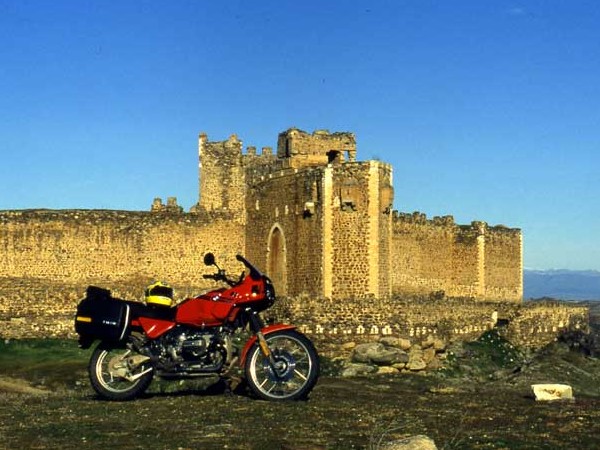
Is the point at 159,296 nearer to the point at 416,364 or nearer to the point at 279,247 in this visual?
the point at 416,364

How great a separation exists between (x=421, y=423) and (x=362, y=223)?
22.1m

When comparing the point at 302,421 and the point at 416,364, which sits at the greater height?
the point at 302,421

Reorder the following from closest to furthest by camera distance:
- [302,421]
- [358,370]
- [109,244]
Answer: [302,421] → [358,370] → [109,244]

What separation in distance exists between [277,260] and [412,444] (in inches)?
1090

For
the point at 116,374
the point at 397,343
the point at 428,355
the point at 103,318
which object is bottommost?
the point at 428,355

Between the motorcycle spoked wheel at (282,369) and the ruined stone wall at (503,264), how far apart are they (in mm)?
37474

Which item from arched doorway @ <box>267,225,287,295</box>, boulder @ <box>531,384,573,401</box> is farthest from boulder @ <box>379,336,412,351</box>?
boulder @ <box>531,384,573,401</box>

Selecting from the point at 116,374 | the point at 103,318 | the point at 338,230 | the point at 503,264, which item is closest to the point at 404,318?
the point at 338,230

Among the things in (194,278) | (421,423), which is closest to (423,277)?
(194,278)

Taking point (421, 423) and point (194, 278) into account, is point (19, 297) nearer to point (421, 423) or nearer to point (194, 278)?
point (194, 278)

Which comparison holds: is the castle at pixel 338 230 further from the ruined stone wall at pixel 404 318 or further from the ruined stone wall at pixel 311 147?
the ruined stone wall at pixel 404 318

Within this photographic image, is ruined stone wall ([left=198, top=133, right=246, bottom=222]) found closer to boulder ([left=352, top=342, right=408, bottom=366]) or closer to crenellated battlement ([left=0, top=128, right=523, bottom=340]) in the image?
crenellated battlement ([left=0, top=128, right=523, bottom=340])

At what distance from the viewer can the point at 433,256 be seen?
47969mm

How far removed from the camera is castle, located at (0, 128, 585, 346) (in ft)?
110
